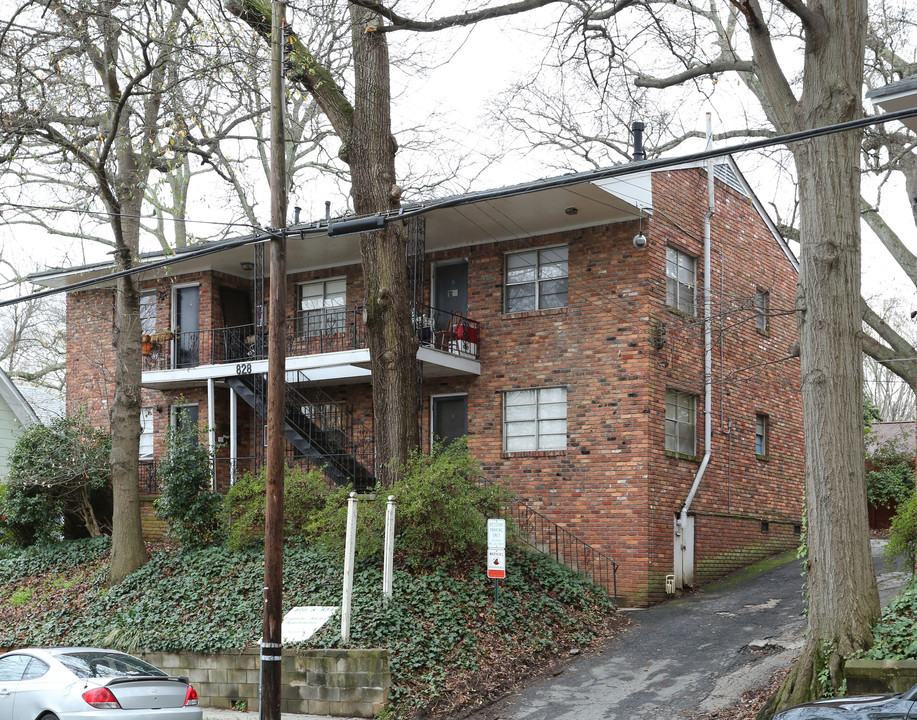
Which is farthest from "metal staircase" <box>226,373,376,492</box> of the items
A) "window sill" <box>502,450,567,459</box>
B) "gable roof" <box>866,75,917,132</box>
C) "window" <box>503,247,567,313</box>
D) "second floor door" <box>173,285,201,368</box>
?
"gable roof" <box>866,75,917,132</box>

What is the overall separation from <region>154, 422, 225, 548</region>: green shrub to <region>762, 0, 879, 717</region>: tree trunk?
10.9 meters

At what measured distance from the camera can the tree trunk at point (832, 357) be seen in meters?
10.4

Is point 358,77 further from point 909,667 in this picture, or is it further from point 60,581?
point 909,667

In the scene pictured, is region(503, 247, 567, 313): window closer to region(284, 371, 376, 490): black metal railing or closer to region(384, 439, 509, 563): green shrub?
region(284, 371, 376, 490): black metal railing

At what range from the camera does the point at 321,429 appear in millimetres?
21438

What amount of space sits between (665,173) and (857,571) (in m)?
11.0

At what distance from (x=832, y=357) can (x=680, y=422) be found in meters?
9.05

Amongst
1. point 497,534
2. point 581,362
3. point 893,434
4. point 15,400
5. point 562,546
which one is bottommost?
point 562,546

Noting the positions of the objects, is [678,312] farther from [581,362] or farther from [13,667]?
[13,667]

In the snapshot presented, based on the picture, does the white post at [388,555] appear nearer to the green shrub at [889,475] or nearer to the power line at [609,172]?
the power line at [609,172]

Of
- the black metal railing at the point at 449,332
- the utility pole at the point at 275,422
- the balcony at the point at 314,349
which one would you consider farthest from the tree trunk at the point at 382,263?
the utility pole at the point at 275,422

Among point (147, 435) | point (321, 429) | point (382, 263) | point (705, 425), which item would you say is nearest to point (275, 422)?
point (382, 263)

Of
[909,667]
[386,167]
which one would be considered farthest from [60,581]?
[909,667]

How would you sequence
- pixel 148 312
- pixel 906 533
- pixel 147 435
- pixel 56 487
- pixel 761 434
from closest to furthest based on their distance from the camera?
pixel 906 533
pixel 56 487
pixel 761 434
pixel 147 435
pixel 148 312
